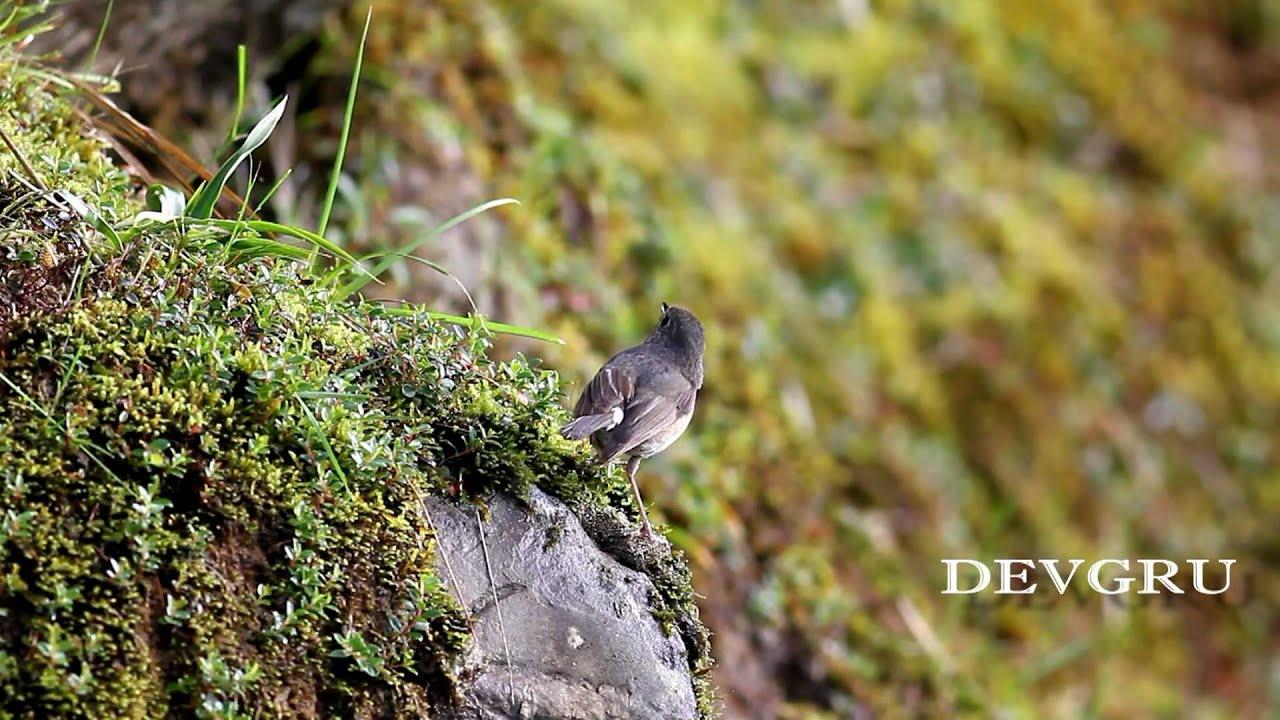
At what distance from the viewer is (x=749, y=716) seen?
17.5 ft

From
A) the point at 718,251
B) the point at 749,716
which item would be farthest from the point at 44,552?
the point at 718,251

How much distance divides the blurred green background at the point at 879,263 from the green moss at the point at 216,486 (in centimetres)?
279

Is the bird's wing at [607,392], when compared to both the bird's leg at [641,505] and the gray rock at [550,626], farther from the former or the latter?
the gray rock at [550,626]

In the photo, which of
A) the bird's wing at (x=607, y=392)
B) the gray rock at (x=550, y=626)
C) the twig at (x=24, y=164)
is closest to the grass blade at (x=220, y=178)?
the twig at (x=24, y=164)

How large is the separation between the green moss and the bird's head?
94 cm

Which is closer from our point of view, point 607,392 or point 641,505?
point 641,505

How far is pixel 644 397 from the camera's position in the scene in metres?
3.38

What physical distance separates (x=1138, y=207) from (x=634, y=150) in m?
3.49

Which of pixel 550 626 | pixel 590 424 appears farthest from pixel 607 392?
pixel 550 626

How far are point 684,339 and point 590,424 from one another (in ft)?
2.64

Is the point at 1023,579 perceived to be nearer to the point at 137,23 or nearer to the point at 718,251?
the point at 718,251

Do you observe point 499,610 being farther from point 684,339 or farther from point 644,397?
point 684,339

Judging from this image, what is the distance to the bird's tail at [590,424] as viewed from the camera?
294 centimetres

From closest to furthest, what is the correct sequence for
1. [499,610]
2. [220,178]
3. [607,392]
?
[499,610]
[220,178]
[607,392]
